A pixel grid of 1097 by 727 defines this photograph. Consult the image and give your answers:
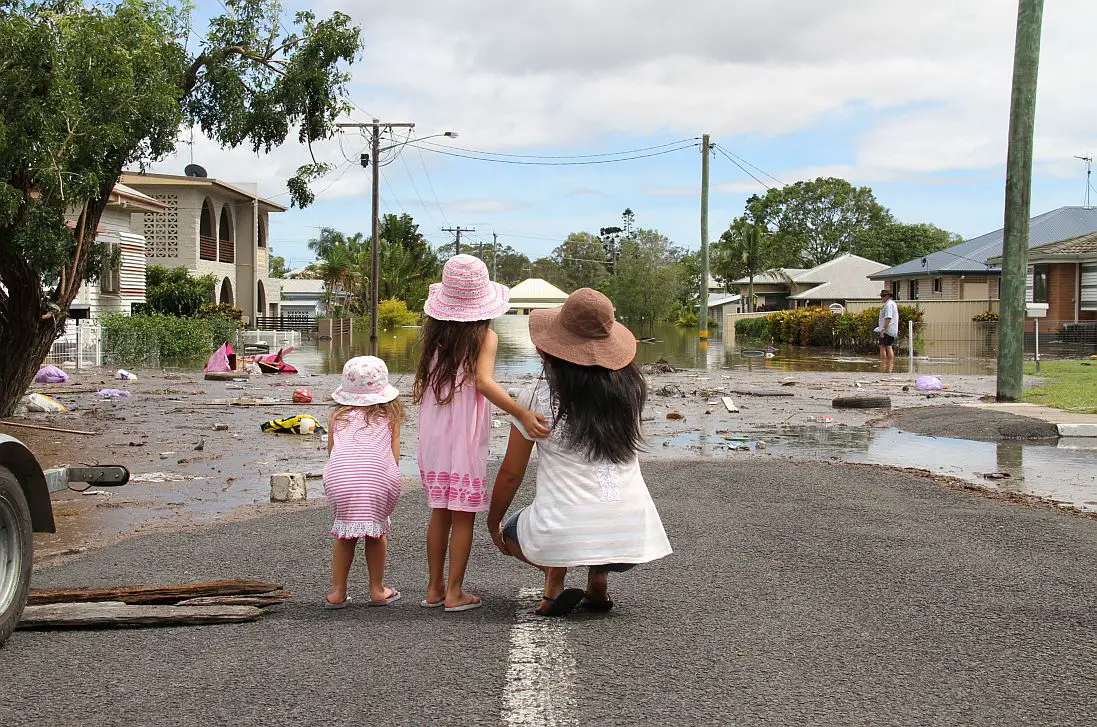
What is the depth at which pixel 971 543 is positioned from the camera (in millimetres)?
6875

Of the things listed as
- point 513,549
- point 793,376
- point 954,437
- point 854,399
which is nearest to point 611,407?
point 513,549

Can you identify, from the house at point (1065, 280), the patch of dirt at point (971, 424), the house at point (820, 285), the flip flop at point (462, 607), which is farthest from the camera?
the house at point (820, 285)

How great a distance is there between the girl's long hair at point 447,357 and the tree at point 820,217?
345 feet

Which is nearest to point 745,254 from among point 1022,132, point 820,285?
point 820,285

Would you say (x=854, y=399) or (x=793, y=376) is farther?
(x=793, y=376)

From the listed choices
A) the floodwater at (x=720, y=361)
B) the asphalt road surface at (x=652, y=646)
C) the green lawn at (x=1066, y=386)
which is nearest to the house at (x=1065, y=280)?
the floodwater at (x=720, y=361)

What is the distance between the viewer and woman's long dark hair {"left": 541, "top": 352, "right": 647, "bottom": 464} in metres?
5.07

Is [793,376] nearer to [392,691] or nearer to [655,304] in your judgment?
[392,691]

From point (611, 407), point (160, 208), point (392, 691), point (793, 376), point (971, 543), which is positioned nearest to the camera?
point (392, 691)

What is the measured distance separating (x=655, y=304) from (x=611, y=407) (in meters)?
88.4

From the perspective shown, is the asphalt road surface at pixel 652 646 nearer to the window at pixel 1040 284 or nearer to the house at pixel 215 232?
the window at pixel 1040 284

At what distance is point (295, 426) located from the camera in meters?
14.5

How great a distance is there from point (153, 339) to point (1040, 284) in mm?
33557

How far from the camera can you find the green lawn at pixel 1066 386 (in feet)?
52.5
